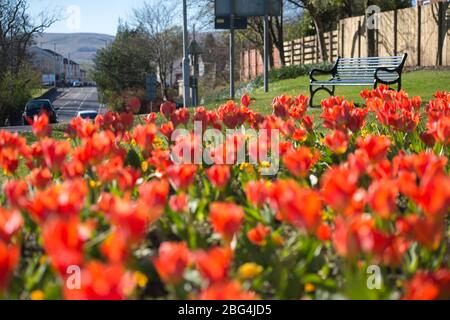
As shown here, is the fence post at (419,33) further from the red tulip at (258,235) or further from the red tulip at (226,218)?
the red tulip at (226,218)

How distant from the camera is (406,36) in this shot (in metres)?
22.8

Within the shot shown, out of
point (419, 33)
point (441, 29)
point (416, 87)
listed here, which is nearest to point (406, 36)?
point (419, 33)

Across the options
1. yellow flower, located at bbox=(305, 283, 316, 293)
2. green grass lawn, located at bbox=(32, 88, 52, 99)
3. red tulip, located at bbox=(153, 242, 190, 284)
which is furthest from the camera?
green grass lawn, located at bbox=(32, 88, 52, 99)

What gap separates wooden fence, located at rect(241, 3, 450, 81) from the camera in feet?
67.5

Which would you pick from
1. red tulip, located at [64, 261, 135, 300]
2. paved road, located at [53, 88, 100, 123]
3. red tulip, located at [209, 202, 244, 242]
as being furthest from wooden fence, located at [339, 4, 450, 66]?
paved road, located at [53, 88, 100, 123]

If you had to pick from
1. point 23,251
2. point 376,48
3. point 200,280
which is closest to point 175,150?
point 23,251

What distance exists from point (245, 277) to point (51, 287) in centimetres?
46

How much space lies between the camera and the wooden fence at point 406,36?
67.5 feet

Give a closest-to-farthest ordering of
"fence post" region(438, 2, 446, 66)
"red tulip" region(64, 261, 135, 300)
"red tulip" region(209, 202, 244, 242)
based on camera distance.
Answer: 1. "red tulip" region(64, 261, 135, 300)
2. "red tulip" region(209, 202, 244, 242)
3. "fence post" region(438, 2, 446, 66)

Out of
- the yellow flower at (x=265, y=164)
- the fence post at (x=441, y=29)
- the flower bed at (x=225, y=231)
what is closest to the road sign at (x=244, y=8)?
the fence post at (x=441, y=29)

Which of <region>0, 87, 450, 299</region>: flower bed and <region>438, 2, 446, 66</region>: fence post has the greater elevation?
<region>438, 2, 446, 66</region>: fence post

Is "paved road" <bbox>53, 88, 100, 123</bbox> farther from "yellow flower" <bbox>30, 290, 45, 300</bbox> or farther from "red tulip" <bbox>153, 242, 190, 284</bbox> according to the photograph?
"red tulip" <bbox>153, 242, 190, 284</bbox>
